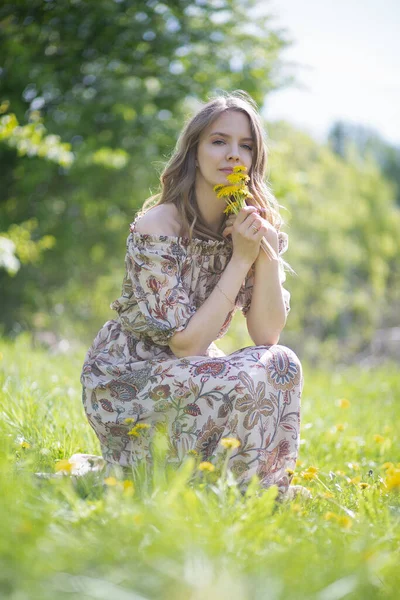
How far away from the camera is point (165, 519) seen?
143 cm

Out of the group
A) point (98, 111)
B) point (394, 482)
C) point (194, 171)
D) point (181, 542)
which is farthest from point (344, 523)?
point (98, 111)

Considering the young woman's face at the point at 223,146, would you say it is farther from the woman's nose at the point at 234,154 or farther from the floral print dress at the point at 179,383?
the floral print dress at the point at 179,383

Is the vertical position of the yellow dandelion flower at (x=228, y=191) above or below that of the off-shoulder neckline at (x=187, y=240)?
above

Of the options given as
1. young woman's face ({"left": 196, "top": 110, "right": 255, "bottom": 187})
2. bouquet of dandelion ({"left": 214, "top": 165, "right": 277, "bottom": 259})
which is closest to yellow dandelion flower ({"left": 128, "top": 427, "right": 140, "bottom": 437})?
bouquet of dandelion ({"left": 214, "top": 165, "right": 277, "bottom": 259})

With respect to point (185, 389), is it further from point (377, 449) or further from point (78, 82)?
point (78, 82)

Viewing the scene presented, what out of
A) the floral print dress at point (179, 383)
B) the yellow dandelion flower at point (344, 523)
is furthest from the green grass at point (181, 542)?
the floral print dress at point (179, 383)

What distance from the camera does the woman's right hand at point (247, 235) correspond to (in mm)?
2535

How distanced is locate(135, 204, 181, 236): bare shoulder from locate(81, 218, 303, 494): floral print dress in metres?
0.04

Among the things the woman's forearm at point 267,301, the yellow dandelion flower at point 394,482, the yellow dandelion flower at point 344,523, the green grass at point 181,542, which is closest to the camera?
the green grass at point 181,542

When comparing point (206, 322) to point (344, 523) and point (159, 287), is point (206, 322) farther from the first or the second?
point (344, 523)

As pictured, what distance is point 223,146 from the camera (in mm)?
2705

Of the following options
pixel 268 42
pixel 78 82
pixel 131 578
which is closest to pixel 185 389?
pixel 131 578

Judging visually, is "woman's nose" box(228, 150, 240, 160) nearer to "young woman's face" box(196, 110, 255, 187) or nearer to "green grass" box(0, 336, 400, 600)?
"young woman's face" box(196, 110, 255, 187)

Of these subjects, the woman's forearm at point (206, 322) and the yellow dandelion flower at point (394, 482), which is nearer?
the yellow dandelion flower at point (394, 482)
